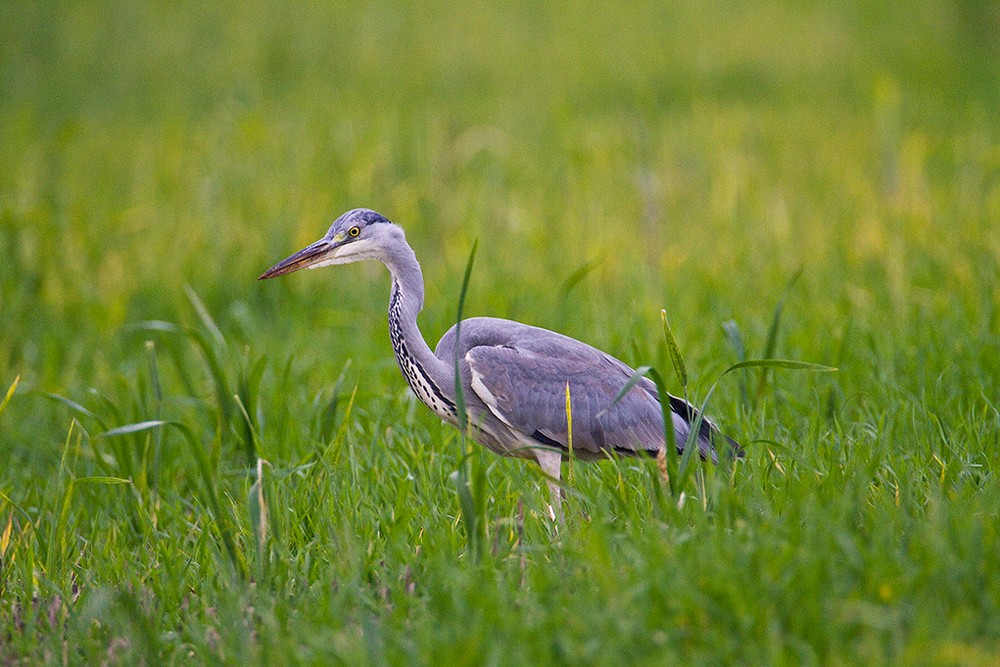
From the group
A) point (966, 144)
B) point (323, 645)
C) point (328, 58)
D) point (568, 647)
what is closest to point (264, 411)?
point (323, 645)

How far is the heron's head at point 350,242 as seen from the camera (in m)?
4.06

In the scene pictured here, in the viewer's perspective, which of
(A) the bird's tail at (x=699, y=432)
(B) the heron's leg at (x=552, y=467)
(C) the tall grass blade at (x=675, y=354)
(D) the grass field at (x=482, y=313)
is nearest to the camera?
(D) the grass field at (x=482, y=313)

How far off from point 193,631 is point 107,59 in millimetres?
12182

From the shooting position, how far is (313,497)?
378cm

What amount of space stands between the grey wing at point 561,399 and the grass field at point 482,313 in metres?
0.19

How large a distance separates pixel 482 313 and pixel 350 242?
7.47ft

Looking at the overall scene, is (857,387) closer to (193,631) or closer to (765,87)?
(193,631)

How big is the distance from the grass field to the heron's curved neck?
357 millimetres

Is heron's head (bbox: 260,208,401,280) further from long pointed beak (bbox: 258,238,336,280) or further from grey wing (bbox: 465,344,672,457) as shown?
grey wing (bbox: 465,344,672,457)

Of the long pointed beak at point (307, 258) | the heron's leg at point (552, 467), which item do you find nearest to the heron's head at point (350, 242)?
the long pointed beak at point (307, 258)

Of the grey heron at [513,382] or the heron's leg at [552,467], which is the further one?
the grey heron at [513,382]

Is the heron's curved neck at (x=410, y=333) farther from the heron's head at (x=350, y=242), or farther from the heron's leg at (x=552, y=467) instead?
the heron's leg at (x=552, y=467)

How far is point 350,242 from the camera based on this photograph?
4090mm

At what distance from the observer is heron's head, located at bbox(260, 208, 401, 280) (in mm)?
4062
